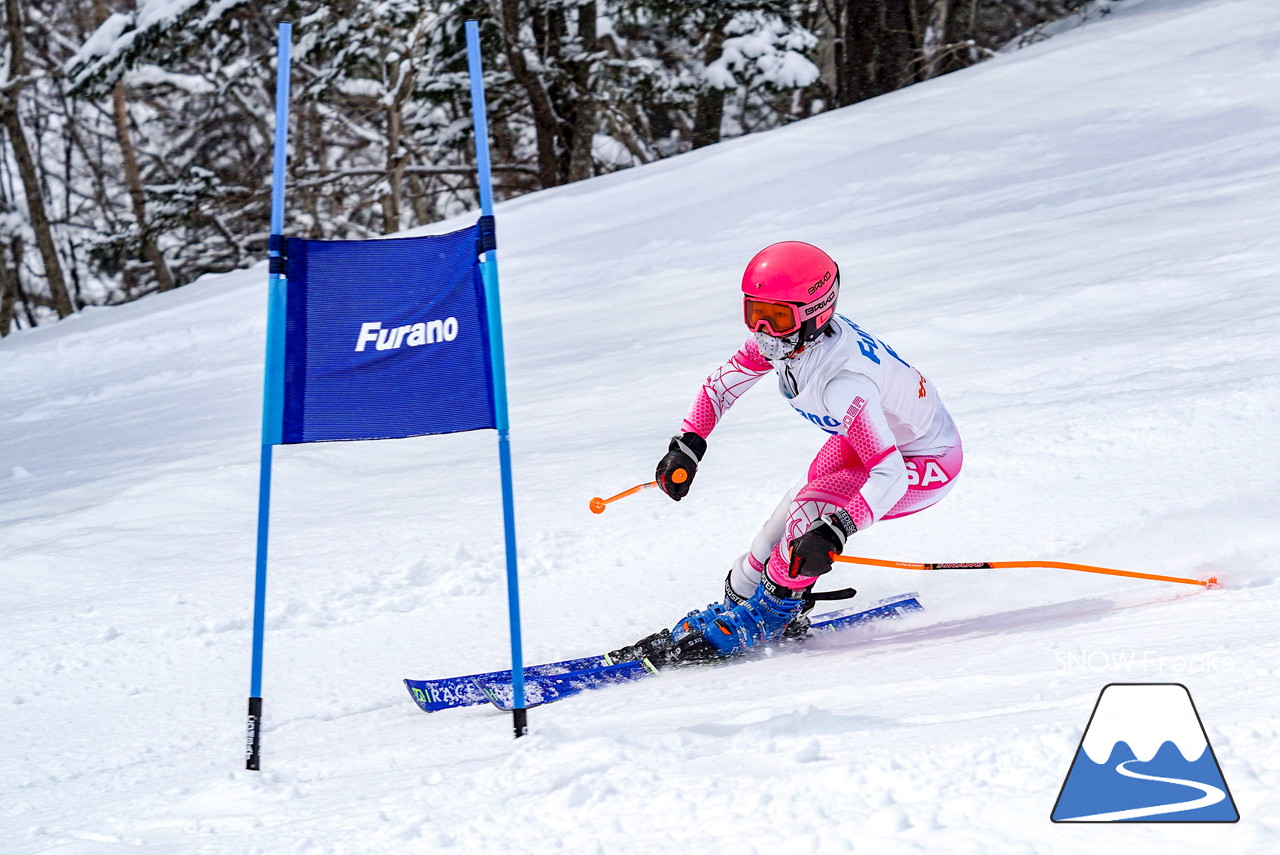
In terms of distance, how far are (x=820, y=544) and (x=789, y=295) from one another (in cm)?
82

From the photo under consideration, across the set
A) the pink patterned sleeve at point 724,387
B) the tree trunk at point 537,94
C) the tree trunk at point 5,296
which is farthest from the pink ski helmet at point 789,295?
the tree trunk at point 5,296

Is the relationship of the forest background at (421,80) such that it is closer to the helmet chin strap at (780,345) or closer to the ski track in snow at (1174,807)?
the helmet chin strap at (780,345)

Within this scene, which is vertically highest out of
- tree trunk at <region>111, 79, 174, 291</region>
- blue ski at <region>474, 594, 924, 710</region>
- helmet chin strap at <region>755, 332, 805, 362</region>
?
tree trunk at <region>111, 79, 174, 291</region>

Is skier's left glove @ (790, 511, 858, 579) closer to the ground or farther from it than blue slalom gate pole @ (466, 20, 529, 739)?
closer to the ground

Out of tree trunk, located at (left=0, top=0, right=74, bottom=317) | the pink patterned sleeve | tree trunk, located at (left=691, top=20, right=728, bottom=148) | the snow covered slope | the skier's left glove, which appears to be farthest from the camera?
tree trunk, located at (left=0, top=0, right=74, bottom=317)

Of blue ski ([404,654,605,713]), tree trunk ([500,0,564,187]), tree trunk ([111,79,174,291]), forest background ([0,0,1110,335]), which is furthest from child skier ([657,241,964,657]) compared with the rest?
tree trunk ([111,79,174,291])

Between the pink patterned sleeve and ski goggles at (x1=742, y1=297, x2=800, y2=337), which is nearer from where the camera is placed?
ski goggles at (x1=742, y1=297, x2=800, y2=337)

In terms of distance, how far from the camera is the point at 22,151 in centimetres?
1897

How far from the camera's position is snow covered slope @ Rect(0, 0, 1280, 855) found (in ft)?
7.76

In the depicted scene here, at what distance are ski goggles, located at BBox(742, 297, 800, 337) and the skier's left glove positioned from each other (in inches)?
24.9

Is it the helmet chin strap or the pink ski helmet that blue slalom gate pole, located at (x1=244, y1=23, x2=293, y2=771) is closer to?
the pink ski helmet

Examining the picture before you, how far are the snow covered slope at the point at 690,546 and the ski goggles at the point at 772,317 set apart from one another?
3.64 feet

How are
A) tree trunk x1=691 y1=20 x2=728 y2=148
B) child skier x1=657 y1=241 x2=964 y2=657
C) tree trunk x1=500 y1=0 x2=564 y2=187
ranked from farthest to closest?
tree trunk x1=691 y1=20 x2=728 y2=148
tree trunk x1=500 y1=0 x2=564 y2=187
child skier x1=657 y1=241 x2=964 y2=657

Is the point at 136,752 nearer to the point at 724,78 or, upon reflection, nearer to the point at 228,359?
the point at 228,359
